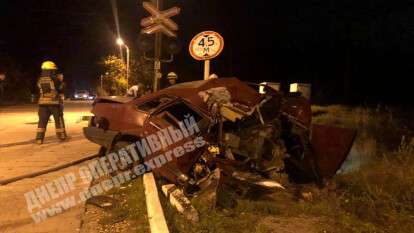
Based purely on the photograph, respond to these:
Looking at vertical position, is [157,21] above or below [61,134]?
above

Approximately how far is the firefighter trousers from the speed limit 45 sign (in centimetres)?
367

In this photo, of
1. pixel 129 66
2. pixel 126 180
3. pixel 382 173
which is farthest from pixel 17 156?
pixel 129 66

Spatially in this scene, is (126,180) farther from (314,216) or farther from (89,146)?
(89,146)

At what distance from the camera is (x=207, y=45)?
7977mm

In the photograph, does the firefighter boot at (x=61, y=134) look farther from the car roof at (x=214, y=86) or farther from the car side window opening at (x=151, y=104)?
the car side window opening at (x=151, y=104)

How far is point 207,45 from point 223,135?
308cm

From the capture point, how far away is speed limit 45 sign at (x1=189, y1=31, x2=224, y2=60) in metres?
7.85

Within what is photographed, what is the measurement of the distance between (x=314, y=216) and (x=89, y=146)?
5960 millimetres

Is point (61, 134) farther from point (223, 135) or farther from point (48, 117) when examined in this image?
point (223, 135)

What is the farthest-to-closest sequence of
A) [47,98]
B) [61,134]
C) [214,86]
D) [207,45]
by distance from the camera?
[61,134] → [47,98] → [207,45] → [214,86]

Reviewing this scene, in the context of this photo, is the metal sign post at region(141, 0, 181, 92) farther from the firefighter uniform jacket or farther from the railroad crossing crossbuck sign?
the firefighter uniform jacket

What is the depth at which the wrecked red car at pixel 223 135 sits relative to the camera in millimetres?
5156

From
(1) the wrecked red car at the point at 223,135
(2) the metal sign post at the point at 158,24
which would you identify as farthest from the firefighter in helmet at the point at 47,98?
(1) the wrecked red car at the point at 223,135

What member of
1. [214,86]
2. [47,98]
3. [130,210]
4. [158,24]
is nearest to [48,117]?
[47,98]
